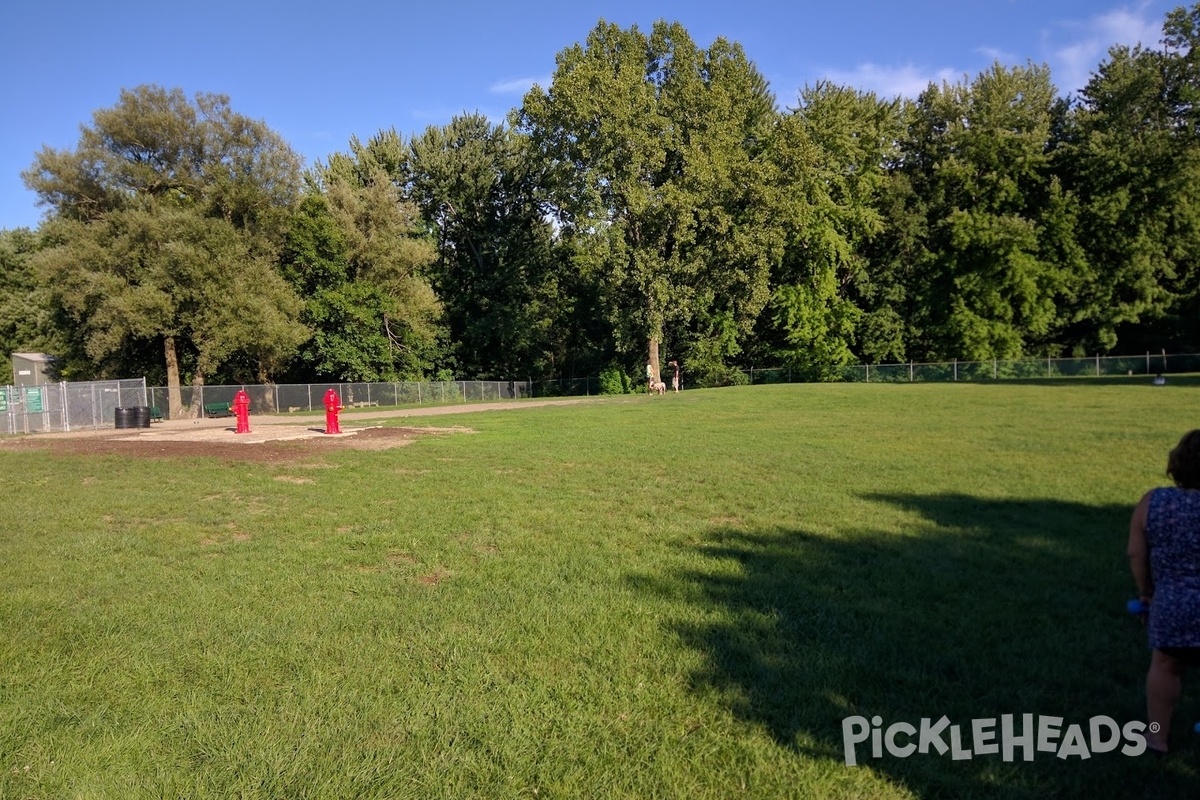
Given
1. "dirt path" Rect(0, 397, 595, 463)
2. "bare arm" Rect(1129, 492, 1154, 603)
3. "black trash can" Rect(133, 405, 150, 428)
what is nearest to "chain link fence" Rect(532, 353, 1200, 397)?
"black trash can" Rect(133, 405, 150, 428)

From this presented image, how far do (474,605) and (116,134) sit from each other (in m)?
39.5

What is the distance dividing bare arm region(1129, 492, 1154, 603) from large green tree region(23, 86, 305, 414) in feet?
124

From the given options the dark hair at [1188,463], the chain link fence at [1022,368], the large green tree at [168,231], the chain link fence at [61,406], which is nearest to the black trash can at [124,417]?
the chain link fence at [61,406]

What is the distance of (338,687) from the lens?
3.95 m

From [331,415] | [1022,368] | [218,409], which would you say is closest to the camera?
[331,415]

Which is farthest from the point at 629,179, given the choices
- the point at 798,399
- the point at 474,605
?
the point at 474,605

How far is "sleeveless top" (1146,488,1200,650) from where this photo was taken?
3078mm

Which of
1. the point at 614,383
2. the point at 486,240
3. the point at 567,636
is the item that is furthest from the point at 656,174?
the point at 567,636

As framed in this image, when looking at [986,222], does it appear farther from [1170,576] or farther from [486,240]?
[1170,576]

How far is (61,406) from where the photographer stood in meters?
26.8

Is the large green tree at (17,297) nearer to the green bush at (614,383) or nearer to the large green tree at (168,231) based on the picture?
the large green tree at (168,231)

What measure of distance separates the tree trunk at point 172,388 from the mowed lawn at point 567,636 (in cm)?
2738

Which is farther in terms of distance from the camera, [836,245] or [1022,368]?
[836,245]

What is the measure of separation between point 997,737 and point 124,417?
30615 mm
